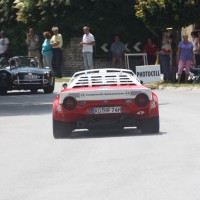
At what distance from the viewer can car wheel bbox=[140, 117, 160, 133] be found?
16.7m

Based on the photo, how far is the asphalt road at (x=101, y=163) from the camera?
33.4ft

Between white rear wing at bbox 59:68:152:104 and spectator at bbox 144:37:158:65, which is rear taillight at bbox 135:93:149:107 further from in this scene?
spectator at bbox 144:37:158:65

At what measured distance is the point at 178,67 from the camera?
3155 centimetres

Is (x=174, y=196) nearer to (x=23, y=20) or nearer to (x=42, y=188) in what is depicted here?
(x=42, y=188)

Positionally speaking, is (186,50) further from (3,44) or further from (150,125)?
(150,125)

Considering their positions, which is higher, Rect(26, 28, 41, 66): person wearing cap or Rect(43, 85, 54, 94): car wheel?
Rect(26, 28, 41, 66): person wearing cap

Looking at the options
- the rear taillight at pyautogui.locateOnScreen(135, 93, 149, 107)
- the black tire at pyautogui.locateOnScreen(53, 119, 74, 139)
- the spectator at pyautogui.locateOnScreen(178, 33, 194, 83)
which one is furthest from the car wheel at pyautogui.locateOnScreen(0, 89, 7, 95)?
the rear taillight at pyautogui.locateOnScreen(135, 93, 149, 107)

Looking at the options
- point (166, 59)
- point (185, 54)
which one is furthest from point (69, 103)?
point (166, 59)

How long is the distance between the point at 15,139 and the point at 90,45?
19.7 m

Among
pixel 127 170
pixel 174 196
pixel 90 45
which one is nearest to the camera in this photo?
pixel 174 196

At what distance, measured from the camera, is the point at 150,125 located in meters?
16.8

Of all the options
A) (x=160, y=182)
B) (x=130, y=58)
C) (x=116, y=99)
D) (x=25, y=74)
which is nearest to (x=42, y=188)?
(x=160, y=182)

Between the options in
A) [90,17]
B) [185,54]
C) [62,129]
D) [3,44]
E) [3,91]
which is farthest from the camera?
[3,44]

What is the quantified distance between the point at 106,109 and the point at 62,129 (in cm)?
84
